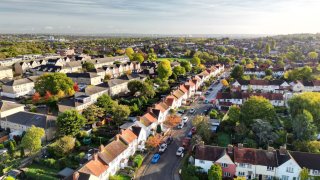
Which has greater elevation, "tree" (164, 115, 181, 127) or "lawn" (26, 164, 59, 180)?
"tree" (164, 115, 181, 127)

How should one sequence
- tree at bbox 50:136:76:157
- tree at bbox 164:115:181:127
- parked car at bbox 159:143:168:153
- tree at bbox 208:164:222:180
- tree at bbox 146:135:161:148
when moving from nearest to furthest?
tree at bbox 208:164:222:180 → tree at bbox 50:136:76:157 → parked car at bbox 159:143:168:153 → tree at bbox 146:135:161:148 → tree at bbox 164:115:181:127

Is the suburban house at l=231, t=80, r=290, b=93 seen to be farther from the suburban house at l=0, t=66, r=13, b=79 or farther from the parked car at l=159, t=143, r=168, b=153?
the suburban house at l=0, t=66, r=13, b=79

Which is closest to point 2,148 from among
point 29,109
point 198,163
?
point 29,109

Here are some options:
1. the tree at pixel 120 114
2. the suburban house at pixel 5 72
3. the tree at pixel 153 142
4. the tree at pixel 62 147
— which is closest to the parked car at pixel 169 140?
the tree at pixel 153 142

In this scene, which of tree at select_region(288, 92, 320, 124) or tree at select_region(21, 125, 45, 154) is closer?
tree at select_region(21, 125, 45, 154)

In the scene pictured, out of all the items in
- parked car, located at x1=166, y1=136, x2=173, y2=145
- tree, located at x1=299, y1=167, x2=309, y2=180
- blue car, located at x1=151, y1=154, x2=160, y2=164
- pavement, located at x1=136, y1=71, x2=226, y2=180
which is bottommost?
pavement, located at x1=136, y1=71, x2=226, y2=180

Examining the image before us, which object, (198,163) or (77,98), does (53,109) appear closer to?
(77,98)

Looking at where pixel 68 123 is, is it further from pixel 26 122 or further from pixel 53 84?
pixel 53 84

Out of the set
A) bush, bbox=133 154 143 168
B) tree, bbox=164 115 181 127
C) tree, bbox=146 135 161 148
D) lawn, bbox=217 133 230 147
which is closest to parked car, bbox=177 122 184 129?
tree, bbox=164 115 181 127
